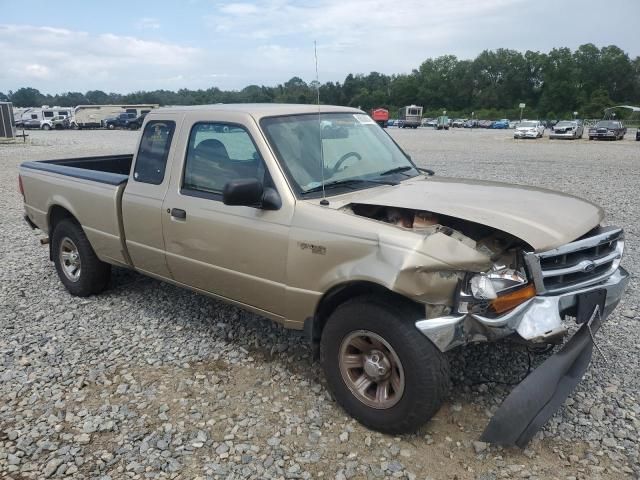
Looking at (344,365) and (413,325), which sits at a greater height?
(413,325)

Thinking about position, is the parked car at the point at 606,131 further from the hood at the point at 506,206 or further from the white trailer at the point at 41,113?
the white trailer at the point at 41,113

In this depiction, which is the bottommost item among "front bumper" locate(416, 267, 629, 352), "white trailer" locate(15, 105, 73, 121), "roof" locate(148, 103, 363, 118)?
"front bumper" locate(416, 267, 629, 352)

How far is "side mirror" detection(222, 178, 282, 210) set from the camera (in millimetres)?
3260

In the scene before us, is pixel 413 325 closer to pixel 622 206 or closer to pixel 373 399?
pixel 373 399

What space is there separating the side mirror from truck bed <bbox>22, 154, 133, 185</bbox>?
6.14ft

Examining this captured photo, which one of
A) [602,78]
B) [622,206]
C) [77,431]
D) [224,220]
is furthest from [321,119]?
[602,78]

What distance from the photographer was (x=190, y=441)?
317 centimetres

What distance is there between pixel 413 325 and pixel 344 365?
61 centimetres

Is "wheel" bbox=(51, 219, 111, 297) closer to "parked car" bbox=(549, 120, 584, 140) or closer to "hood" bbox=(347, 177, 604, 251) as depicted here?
"hood" bbox=(347, 177, 604, 251)

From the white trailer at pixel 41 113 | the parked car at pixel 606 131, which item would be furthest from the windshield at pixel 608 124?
the white trailer at pixel 41 113

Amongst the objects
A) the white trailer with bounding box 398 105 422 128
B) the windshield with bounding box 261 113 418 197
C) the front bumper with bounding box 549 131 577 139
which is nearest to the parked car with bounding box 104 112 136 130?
the white trailer with bounding box 398 105 422 128

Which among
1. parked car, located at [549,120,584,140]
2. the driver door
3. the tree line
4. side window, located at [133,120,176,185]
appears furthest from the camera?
the tree line

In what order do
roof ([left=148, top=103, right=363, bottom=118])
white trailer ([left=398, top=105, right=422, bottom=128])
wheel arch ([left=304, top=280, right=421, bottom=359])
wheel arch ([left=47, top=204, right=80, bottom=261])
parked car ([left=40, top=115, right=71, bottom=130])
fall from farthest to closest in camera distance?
white trailer ([left=398, top=105, right=422, bottom=128])
parked car ([left=40, top=115, right=71, bottom=130])
wheel arch ([left=47, top=204, right=80, bottom=261])
roof ([left=148, top=103, right=363, bottom=118])
wheel arch ([left=304, top=280, right=421, bottom=359])

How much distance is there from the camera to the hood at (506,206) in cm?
295
